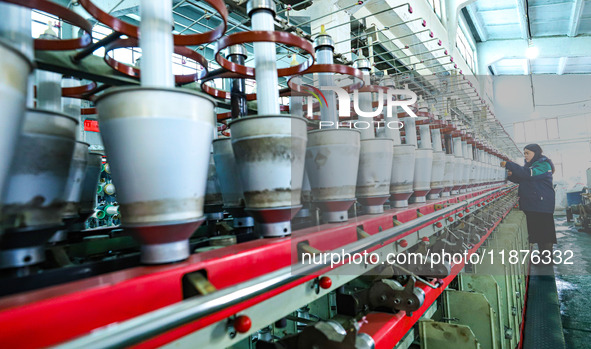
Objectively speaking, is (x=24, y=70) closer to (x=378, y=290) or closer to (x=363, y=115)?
(x=378, y=290)

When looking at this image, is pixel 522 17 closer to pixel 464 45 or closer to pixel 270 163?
pixel 464 45

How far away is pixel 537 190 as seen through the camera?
3.73 metres

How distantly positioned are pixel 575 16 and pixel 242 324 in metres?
9.25

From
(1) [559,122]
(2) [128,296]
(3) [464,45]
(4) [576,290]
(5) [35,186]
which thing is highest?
(3) [464,45]

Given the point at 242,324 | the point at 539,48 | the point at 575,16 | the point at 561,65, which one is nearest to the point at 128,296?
the point at 242,324

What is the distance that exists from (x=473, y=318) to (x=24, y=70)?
2076 millimetres

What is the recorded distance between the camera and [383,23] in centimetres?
335

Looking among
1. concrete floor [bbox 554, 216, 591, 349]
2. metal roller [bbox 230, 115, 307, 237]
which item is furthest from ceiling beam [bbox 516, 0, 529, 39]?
metal roller [bbox 230, 115, 307, 237]

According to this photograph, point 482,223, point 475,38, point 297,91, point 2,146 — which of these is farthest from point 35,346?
point 475,38

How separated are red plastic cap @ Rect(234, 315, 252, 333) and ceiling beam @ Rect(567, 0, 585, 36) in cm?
840

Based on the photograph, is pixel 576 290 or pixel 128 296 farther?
pixel 576 290

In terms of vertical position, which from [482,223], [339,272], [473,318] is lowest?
[473,318]

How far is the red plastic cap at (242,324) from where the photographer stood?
23.6 inches

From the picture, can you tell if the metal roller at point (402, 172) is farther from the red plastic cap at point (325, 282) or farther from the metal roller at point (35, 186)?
the metal roller at point (35, 186)
